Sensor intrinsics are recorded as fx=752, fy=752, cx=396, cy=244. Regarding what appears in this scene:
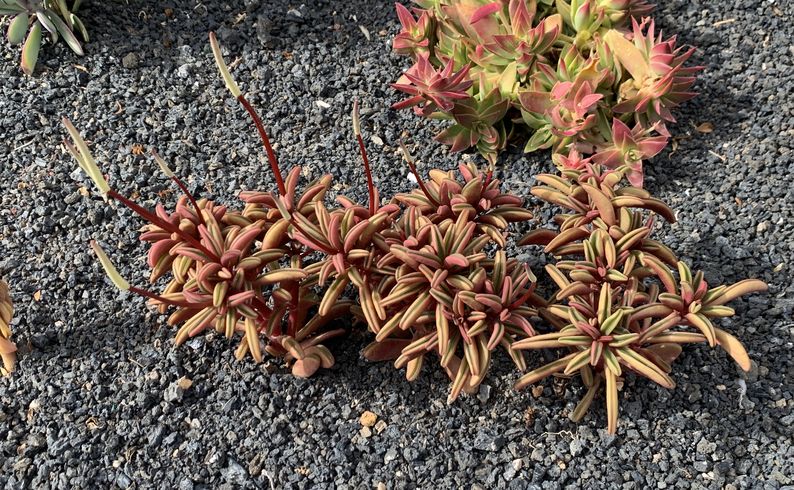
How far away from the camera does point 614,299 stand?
187cm

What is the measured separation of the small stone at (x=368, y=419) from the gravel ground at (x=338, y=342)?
1cm

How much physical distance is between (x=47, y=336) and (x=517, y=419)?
129 cm

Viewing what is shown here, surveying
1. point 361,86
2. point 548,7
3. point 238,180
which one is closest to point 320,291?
point 238,180

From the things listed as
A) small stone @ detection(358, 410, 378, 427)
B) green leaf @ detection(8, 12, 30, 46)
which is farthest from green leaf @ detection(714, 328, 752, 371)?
green leaf @ detection(8, 12, 30, 46)

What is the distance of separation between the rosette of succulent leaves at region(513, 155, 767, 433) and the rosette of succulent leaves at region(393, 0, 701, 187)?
43 cm

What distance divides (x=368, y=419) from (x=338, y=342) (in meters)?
0.25

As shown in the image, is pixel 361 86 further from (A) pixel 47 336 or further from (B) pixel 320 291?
(A) pixel 47 336

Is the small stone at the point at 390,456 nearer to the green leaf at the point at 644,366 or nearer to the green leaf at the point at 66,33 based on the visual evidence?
the green leaf at the point at 644,366

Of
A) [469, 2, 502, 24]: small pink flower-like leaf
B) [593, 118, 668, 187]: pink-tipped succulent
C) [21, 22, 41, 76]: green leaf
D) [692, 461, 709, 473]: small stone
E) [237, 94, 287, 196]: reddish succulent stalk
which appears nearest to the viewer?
[237, 94, 287, 196]: reddish succulent stalk

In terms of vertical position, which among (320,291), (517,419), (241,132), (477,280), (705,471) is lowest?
(705,471)

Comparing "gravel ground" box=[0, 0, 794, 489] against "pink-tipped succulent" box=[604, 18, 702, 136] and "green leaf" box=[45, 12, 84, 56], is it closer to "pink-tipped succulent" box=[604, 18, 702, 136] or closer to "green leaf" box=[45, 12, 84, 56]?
"green leaf" box=[45, 12, 84, 56]

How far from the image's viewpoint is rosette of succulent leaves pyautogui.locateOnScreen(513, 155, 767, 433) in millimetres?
1681

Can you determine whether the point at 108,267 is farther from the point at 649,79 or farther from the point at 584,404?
the point at 649,79

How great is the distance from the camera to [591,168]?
1.98 meters
